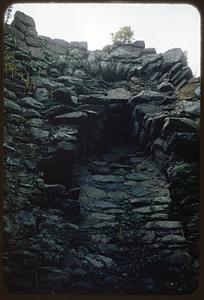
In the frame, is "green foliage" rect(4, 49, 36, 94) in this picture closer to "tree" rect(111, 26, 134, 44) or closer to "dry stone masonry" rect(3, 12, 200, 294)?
"dry stone masonry" rect(3, 12, 200, 294)

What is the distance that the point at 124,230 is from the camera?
10.8 feet

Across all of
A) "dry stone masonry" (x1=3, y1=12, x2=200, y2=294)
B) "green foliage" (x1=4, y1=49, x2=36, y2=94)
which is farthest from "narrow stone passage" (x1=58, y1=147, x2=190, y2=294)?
"green foliage" (x1=4, y1=49, x2=36, y2=94)

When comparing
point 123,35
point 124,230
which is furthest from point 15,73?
point 124,230

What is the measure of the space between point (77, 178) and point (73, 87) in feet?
3.23

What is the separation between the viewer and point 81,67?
4.57m

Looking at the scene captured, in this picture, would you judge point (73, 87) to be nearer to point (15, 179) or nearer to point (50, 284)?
point (15, 179)

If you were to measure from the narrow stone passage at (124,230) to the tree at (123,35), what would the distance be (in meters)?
1.01

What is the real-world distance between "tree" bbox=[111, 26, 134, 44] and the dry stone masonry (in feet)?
1.19

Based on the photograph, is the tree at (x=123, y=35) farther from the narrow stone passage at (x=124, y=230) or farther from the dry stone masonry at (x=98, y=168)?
the narrow stone passage at (x=124, y=230)

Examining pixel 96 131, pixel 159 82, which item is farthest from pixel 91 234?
pixel 159 82

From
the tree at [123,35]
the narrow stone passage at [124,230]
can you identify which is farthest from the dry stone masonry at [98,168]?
the tree at [123,35]

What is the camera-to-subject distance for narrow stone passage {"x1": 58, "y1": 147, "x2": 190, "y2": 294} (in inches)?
111

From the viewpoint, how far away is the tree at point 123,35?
3.56 m

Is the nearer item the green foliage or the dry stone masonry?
the dry stone masonry
